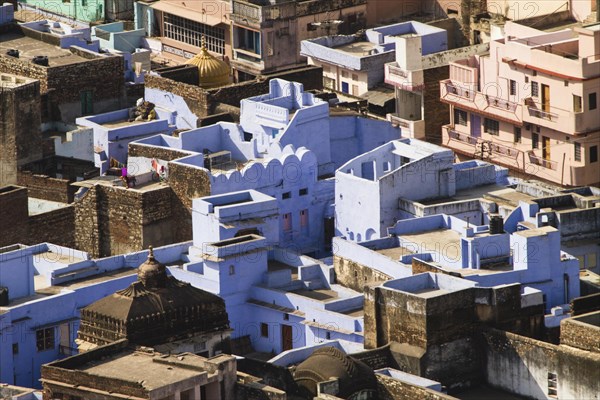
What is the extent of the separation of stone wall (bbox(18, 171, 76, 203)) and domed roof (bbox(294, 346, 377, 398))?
24590 mm

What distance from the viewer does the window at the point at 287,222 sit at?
12694 cm

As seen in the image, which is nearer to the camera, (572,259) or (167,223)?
(572,259)

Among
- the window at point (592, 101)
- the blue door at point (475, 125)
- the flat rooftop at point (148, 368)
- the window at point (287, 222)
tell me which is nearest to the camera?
the flat rooftop at point (148, 368)

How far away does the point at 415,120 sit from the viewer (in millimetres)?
142125

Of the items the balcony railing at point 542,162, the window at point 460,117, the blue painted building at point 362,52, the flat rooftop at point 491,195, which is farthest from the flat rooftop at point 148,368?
the blue painted building at point 362,52

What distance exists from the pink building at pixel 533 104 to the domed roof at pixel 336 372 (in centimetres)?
2690

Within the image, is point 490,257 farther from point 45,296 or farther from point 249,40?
point 249,40

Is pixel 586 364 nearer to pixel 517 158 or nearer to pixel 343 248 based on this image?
pixel 343 248

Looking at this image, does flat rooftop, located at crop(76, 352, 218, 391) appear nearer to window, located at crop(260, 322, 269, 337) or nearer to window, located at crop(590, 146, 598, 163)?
window, located at crop(260, 322, 269, 337)

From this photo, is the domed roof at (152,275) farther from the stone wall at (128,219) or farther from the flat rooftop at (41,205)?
the flat rooftop at (41,205)

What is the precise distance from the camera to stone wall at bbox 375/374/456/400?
10831 centimetres

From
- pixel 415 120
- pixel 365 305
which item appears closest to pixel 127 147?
pixel 415 120

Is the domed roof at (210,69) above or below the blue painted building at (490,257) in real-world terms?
above

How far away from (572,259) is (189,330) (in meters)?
17.0
